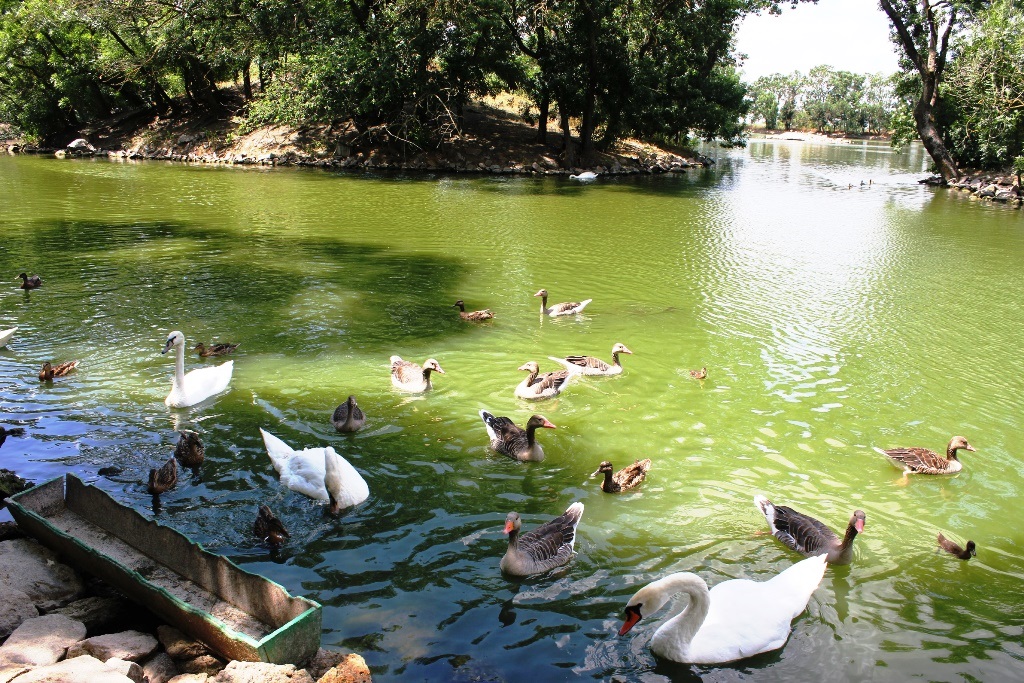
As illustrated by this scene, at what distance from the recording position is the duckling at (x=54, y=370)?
30.2ft

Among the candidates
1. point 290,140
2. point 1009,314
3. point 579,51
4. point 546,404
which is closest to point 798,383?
point 546,404

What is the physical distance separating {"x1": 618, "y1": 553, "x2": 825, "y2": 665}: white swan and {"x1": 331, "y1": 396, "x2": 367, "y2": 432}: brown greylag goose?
4013 mm

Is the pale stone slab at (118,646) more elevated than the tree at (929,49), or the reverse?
the tree at (929,49)

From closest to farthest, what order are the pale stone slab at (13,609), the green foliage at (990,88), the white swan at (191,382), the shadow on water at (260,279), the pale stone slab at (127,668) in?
the pale stone slab at (127,668) < the pale stone slab at (13,609) < the white swan at (191,382) < the shadow on water at (260,279) < the green foliage at (990,88)

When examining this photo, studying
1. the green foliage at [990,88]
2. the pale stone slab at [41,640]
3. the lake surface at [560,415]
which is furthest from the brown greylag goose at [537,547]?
the green foliage at [990,88]

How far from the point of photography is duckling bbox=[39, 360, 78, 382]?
9.21m

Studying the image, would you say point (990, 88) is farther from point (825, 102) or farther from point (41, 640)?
point (825, 102)

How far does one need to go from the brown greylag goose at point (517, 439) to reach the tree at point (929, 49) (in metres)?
34.1

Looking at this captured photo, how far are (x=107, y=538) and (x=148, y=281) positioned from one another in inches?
372

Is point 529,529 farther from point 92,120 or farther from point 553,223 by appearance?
point 92,120

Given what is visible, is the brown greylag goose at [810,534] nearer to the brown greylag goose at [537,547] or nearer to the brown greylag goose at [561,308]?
the brown greylag goose at [537,547]

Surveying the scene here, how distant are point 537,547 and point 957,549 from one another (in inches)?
139

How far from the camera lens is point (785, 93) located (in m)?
133

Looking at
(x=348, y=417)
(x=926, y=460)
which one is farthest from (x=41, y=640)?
(x=926, y=460)
